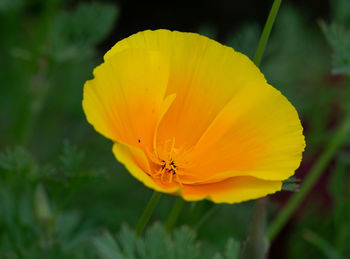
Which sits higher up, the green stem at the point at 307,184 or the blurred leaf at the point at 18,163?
the blurred leaf at the point at 18,163

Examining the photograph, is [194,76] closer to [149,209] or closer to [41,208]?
[149,209]

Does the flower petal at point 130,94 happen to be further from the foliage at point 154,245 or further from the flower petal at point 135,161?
the foliage at point 154,245

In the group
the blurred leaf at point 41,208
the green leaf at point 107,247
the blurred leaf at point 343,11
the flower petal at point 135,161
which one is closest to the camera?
the flower petal at point 135,161

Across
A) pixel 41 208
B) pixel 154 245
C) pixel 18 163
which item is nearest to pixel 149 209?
pixel 154 245

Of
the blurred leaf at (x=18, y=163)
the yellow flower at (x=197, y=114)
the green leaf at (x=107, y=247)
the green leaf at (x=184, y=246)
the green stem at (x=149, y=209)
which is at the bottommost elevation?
the green leaf at (x=184, y=246)

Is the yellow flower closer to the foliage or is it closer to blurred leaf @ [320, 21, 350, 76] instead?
the foliage

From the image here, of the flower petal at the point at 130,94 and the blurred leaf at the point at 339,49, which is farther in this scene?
the blurred leaf at the point at 339,49

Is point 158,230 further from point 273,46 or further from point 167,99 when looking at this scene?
point 273,46

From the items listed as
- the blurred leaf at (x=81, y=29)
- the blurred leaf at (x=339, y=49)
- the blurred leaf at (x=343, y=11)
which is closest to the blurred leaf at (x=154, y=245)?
the blurred leaf at (x=339, y=49)
